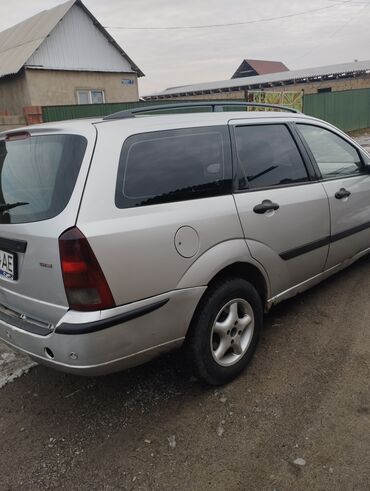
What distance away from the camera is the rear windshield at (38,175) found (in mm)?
2211

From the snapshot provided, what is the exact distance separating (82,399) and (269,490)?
1.33m

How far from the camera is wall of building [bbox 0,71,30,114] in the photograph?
687 inches

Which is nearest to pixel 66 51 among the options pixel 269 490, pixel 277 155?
pixel 277 155

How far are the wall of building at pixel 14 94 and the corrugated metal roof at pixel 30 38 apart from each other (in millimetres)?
458

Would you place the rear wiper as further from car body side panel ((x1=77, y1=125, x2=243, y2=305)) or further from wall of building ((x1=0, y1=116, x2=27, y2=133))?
wall of building ((x1=0, y1=116, x2=27, y2=133))

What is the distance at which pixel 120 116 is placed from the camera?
2.60 meters

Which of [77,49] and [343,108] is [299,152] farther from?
[343,108]

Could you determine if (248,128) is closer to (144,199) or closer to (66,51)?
(144,199)

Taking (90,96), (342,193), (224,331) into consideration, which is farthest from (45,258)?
(90,96)

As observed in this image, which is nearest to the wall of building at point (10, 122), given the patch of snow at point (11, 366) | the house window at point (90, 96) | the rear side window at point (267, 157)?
the patch of snow at point (11, 366)

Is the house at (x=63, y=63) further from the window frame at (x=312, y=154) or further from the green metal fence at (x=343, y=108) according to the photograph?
the window frame at (x=312, y=154)

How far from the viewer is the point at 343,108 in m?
22.4

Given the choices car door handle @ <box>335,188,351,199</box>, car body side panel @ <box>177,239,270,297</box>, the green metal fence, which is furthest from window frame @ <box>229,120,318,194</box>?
the green metal fence

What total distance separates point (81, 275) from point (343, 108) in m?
23.2
